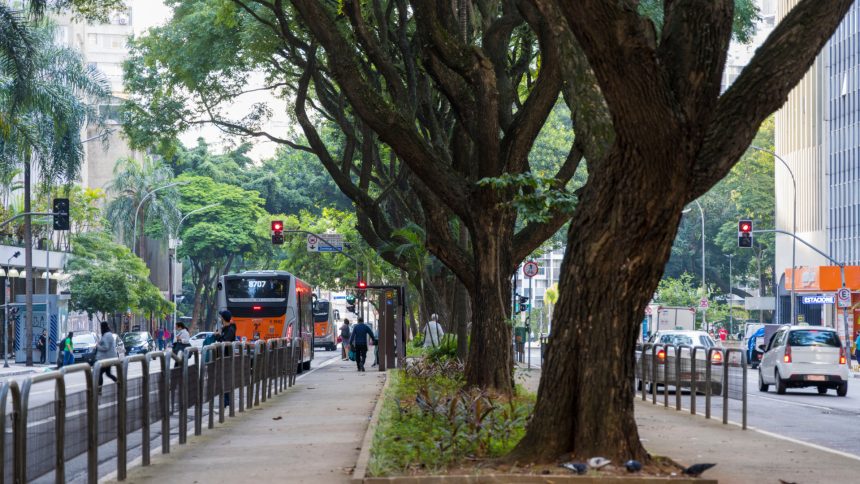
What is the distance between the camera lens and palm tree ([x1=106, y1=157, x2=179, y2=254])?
75000mm

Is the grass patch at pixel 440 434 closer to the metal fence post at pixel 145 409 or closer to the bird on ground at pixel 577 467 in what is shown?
the bird on ground at pixel 577 467

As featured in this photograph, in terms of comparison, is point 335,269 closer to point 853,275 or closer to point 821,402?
point 853,275

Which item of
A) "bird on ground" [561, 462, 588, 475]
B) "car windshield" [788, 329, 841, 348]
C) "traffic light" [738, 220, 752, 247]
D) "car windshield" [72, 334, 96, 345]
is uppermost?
"traffic light" [738, 220, 752, 247]

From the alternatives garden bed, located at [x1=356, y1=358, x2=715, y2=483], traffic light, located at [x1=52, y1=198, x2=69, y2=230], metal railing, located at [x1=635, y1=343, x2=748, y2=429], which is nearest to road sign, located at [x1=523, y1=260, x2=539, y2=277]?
traffic light, located at [x1=52, y1=198, x2=69, y2=230]

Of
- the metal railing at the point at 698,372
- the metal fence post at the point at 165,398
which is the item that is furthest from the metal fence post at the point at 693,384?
the metal fence post at the point at 165,398

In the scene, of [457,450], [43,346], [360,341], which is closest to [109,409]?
[457,450]

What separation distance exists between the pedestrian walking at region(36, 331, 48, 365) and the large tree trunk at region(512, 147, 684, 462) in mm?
42169

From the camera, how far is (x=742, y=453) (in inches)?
574

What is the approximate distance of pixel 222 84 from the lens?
32.1 meters

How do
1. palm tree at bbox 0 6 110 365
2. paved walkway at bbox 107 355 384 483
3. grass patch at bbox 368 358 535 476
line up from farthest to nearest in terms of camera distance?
palm tree at bbox 0 6 110 365 → paved walkway at bbox 107 355 384 483 → grass patch at bbox 368 358 535 476

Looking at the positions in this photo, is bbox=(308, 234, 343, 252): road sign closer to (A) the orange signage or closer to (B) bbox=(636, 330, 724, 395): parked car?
(A) the orange signage

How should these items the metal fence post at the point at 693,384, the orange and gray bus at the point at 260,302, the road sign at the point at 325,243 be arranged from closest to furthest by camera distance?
1. the metal fence post at the point at 693,384
2. the orange and gray bus at the point at 260,302
3. the road sign at the point at 325,243

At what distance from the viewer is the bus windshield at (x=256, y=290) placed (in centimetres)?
4116

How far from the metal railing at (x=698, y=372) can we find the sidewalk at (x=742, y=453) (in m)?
0.61
